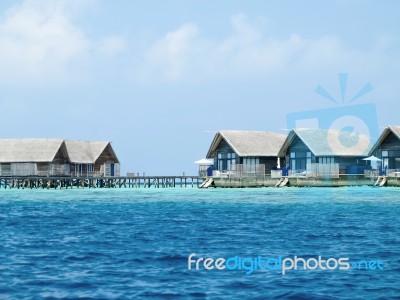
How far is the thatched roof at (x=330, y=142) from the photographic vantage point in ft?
219

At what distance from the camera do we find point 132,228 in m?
26.6

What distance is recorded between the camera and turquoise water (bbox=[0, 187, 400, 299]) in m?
14.0

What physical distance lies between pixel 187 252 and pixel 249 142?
52.9 meters

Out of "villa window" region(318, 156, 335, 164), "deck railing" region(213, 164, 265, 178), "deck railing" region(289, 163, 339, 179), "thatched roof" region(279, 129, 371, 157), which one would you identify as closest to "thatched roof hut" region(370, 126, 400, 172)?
"thatched roof" region(279, 129, 371, 157)

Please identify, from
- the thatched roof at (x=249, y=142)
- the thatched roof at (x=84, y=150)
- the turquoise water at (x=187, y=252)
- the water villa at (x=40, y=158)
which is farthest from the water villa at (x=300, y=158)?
the turquoise water at (x=187, y=252)

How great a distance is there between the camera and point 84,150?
277 ft

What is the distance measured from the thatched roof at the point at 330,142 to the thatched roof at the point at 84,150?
81.9ft

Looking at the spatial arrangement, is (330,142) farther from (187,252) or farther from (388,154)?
(187,252)

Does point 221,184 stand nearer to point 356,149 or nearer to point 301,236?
point 356,149

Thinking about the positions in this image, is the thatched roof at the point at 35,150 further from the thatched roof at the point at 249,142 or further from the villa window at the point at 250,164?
the villa window at the point at 250,164

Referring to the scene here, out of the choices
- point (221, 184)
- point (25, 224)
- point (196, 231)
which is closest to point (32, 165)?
point (221, 184)

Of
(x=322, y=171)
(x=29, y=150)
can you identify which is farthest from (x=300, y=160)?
(x=29, y=150)

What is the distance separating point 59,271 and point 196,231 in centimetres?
937

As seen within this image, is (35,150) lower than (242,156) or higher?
higher
